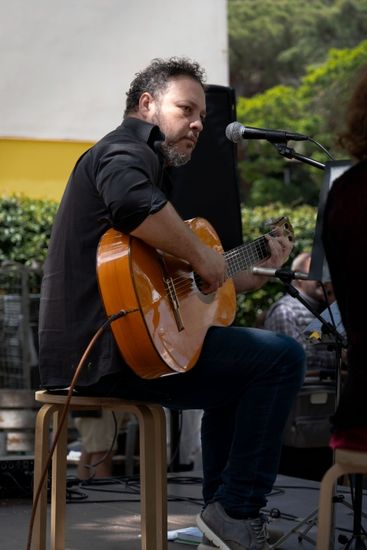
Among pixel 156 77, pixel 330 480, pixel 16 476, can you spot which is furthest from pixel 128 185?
pixel 16 476

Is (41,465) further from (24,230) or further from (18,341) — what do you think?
(24,230)

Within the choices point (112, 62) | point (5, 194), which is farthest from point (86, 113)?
point (5, 194)

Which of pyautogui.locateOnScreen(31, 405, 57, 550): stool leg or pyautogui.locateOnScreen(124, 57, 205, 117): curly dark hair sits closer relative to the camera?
pyautogui.locateOnScreen(31, 405, 57, 550): stool leg

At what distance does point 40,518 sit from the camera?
11.5 feet

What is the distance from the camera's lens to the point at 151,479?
Answer: 11.3 ft

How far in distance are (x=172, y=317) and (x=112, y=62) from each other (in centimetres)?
753

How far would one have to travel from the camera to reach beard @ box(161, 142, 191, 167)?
3652 mm

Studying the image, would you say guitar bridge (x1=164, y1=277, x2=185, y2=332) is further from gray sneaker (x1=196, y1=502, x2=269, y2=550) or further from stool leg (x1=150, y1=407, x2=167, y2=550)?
gray sneaker (x1=196, y1=502, x2=269, y2=550)

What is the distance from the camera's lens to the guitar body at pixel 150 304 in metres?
3.22

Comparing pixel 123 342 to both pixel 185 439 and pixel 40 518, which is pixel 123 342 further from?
pixel 185 439

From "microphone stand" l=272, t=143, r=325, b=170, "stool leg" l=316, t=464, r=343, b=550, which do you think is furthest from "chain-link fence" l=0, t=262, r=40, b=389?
"stool leg" l=316, t=464, r=343, b=550

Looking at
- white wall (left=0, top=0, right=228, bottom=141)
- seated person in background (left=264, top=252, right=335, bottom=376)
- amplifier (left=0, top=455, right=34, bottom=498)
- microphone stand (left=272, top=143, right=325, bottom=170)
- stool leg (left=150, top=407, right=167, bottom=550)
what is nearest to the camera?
stool leg (left=150, top=407, right=167, bottom=550)

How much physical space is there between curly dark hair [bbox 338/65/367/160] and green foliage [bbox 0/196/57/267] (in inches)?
256

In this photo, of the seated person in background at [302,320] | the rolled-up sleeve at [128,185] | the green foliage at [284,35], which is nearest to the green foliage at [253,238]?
the seated person in background at [302,320]
